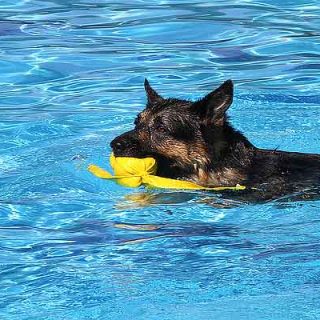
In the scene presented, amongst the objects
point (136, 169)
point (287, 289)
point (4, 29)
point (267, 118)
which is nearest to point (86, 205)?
point (136, 169)

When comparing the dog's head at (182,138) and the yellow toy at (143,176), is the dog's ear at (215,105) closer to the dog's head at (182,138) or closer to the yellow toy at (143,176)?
the dog's head at (182,138)

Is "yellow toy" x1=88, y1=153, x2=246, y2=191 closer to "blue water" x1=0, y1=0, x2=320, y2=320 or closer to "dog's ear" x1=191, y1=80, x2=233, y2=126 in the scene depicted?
"blue water" x1=0, y1=0, x2=320, y2=320

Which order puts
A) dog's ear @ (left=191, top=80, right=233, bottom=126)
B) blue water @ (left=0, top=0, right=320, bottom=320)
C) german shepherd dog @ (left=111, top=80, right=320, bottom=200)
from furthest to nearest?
german shepherd dog @ (left=111, top=80, right=320, bottom=200) → dog's ear @ (left=191, top=80, right=233, bottom=126) → blue water @ (left=0, top=0, right=320, bottom=320)

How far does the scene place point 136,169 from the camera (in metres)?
9.55

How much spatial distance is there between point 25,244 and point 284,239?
192 centimetres

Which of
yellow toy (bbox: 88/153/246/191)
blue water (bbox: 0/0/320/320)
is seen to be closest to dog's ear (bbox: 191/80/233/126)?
yellow toy (bbox: 88/153/246/191)

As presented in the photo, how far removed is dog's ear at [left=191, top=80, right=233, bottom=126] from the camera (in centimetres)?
947

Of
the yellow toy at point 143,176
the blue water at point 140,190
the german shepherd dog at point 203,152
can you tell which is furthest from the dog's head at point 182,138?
the blue water at point 140,190

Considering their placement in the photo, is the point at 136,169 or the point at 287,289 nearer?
the point at 287,289

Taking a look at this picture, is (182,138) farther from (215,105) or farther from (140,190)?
(140,190)

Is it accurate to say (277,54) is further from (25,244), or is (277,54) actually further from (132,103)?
(25,244)

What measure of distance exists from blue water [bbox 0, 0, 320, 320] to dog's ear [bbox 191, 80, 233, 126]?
Result: 26.8 inches

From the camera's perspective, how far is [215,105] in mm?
9656

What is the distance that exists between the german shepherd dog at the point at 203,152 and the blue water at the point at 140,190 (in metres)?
0.32
